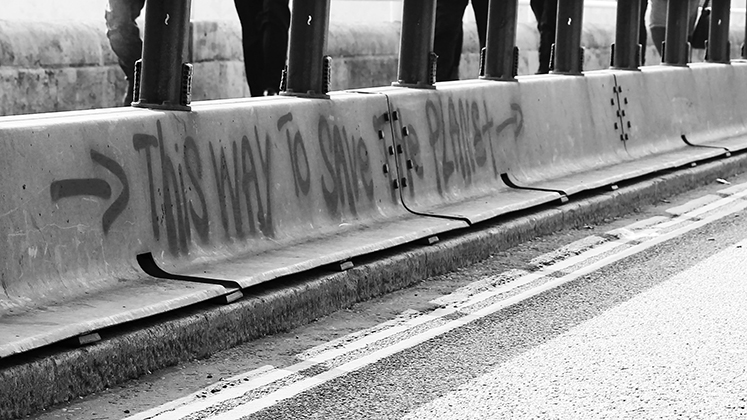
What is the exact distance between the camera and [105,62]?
1125 cm

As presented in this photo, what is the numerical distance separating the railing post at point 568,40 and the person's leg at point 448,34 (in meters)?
0.99

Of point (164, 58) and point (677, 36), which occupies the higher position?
point (677, 36)

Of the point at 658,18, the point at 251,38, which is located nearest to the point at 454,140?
the point at 251,38

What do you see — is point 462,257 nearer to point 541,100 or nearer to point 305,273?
point 305,273

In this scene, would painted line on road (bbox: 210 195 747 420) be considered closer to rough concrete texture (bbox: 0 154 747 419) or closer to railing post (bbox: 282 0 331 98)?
rough concrete texture (bbox: 0 154 747 419)

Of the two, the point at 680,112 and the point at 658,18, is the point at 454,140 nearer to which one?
the point at 680,112

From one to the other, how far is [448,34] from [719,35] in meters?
5.22

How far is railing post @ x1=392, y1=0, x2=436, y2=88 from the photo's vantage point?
363 inches

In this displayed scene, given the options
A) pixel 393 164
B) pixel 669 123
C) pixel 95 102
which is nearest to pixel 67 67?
pixel 95 102

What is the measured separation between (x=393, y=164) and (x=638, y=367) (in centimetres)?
287

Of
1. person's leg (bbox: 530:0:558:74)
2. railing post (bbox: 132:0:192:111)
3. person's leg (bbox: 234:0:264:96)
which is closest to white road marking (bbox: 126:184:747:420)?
railing post (bbox: 132:0:192:111)

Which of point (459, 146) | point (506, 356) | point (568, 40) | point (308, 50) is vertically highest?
point (568, 40)

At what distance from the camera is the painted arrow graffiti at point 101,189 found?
18.9 feet

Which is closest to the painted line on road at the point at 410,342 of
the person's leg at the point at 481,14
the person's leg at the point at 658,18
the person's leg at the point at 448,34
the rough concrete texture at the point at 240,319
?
the rough concrete texture at the point at 240,319
